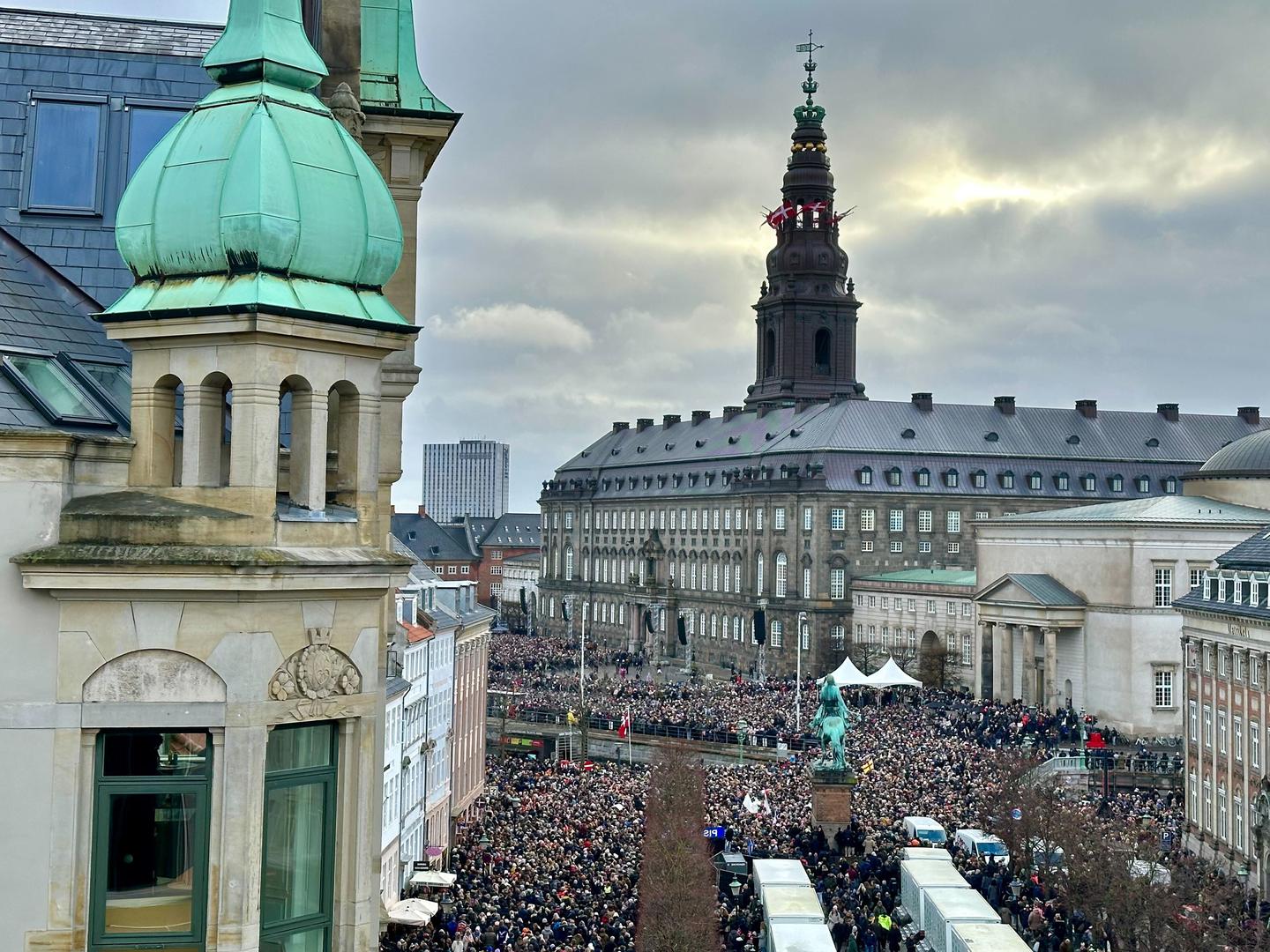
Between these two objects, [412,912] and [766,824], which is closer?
[412,912]

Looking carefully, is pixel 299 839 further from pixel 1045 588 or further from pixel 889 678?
pixel 1045 588

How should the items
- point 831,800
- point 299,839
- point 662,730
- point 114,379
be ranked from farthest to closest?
point 662,730
point 831,800
point 114,379
point 299,839

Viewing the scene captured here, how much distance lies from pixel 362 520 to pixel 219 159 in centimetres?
294

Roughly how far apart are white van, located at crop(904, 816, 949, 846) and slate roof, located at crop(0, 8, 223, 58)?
45.2 metres

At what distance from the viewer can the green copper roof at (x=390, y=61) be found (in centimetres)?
1825

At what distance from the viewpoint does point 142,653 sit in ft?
39.9

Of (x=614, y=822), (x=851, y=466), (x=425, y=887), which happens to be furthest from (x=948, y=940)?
(x=851, y=466)

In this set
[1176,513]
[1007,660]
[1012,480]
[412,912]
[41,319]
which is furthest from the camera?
[1012,480]

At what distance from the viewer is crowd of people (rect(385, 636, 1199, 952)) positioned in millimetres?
45625

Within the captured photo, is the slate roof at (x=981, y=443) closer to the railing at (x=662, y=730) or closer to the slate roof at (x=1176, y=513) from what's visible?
the slate roof at (x=1176, y=513)

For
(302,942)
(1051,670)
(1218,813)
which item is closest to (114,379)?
(302,942)

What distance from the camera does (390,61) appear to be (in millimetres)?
18359

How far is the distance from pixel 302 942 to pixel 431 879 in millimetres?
37887

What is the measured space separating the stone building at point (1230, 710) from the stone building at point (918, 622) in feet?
182
